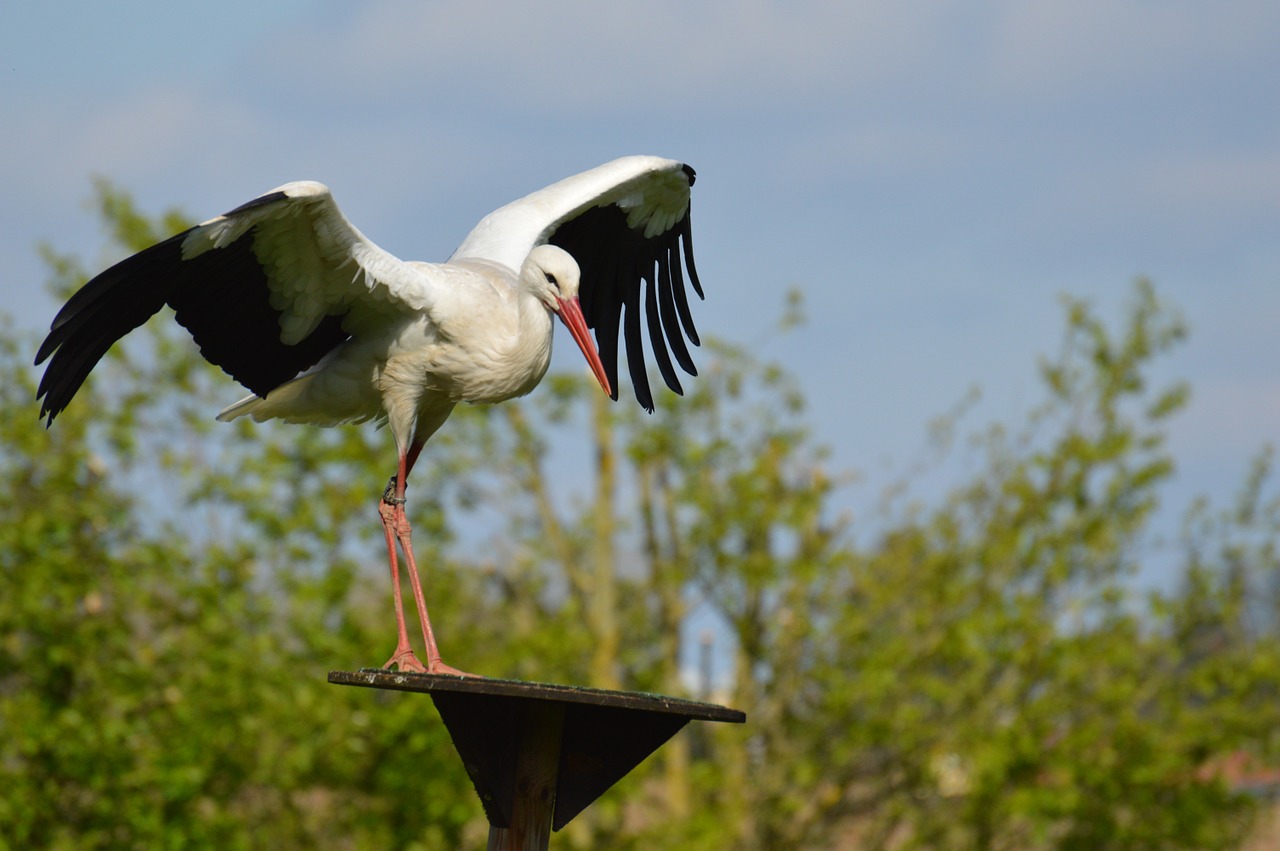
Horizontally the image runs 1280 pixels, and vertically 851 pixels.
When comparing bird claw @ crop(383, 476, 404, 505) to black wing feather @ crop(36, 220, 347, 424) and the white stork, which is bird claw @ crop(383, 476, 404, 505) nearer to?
the white stork

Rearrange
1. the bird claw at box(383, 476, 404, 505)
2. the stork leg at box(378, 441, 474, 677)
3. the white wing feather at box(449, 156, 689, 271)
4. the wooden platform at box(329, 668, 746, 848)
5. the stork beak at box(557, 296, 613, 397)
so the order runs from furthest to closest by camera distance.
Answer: the white wing feather at box(449, 156, 689, 271), the bird claw at box(383, 476, 404, 505), the stork beak at box(557, 296, 613, 397), the stork leg at box(378, 441, 474, 677), the wooden platform at box(329, 668, 746, 848)

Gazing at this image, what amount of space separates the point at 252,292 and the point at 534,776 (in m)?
1.83

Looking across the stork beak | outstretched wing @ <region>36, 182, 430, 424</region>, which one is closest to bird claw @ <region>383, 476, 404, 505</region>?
outstretched wing @ <region>36, 182, 430, 424</region>

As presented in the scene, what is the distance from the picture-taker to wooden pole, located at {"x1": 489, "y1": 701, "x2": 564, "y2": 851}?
4246 millimetres

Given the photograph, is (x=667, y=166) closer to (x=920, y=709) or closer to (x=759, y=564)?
(x=759, y=564)

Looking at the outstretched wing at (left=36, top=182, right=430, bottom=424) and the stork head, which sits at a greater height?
the stork head

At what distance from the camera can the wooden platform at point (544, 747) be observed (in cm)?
416

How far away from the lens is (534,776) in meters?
4.25

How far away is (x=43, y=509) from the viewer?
379 inches

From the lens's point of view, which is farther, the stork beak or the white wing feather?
the white wing feather

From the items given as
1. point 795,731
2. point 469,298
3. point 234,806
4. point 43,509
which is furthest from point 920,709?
point 469,298

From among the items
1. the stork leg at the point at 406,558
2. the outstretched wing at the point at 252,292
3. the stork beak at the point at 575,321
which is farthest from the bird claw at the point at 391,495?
the stork beak at the point at 575,321

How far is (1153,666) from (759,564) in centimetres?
339

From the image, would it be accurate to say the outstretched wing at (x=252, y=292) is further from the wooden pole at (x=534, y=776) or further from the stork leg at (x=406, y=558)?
the wooden pole at (x=534, y=776)
